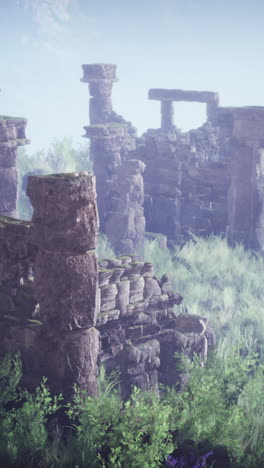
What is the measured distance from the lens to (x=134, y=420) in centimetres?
786

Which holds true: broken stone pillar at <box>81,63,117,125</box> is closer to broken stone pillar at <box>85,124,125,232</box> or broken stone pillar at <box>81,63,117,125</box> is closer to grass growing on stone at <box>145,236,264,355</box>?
broken stone pillar at <box>85,124,125,232</box>

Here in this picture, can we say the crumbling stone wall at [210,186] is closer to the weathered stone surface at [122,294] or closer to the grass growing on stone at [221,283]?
the grass growing on stone at [221,283]

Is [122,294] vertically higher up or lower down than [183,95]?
lower down

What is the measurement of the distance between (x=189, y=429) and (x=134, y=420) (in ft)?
2.47

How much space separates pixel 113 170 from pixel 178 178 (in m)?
2.76

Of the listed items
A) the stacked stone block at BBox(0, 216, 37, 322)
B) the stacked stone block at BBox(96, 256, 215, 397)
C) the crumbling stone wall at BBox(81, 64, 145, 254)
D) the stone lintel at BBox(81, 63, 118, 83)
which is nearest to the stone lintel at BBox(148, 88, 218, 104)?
the crumbling stone wall at BBox(81, 64, 145, 254)

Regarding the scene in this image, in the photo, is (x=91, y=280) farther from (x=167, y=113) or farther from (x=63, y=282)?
(x=167, y=113)

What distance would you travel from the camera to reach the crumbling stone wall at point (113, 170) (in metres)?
18.3

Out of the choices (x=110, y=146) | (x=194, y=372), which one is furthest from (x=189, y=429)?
(x=110, y=146)

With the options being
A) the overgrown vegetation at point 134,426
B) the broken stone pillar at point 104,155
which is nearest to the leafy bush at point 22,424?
the overgrown vegetation at point 134,426

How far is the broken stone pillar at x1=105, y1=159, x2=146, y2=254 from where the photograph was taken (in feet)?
59.7

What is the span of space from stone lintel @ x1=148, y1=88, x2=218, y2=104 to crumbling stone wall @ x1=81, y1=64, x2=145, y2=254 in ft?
5.34

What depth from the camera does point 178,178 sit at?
2023 centimetres

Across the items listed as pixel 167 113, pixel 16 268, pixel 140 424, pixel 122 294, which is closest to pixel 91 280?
pixel 16 268
